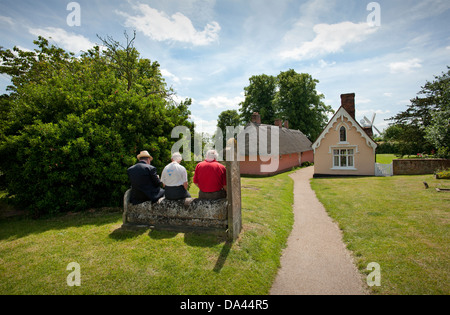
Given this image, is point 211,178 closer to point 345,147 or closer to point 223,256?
point 223,256

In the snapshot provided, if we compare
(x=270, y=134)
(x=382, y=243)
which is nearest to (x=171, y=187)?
(x=382, y=243)

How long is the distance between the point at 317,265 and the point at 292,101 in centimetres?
3873

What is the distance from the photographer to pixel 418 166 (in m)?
20.5

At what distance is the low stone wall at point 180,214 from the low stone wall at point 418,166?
22868 mm

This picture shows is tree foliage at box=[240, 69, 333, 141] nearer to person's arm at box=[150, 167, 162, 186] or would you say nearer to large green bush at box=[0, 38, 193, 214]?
large green bush at box=[0, 38, 193, 214]

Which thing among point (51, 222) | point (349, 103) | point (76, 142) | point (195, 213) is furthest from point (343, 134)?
point (51, 222)

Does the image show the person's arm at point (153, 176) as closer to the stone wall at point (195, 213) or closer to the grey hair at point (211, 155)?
the stone wall at point (195, 213)

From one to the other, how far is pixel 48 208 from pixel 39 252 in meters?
3.47

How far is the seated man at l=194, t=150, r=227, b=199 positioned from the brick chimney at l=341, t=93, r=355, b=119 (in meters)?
22.0

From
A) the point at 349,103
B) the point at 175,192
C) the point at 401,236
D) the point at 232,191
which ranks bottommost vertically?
the point at 401,236

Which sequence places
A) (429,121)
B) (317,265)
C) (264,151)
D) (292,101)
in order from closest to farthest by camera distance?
1. (317,265)
2. (264,151)
3. (429,121)
4. (292,101)

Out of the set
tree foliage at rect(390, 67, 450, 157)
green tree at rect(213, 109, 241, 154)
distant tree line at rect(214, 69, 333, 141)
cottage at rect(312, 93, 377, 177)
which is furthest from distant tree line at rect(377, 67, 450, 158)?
green tree at rect(213, 109, 241, 154)

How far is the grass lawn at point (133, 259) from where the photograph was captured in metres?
3.93
